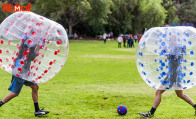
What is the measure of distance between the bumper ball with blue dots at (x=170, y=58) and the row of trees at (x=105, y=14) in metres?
40.6

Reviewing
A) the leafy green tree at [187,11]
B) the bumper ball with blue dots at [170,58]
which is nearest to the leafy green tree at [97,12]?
the leafy green tree at [187,11]

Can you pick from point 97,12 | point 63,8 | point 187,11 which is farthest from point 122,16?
point 187,11

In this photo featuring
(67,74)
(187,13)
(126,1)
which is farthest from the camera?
(187,13)

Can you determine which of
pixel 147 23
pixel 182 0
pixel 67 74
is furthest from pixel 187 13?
pixel 67 74

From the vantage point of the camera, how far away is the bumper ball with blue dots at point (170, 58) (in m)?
6.16

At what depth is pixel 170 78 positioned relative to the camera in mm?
6172

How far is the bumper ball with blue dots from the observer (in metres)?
6.16

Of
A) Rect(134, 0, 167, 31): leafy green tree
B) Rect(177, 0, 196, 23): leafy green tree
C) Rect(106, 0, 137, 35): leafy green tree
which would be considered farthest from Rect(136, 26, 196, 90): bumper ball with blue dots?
Rect(177, 0, 196, 23): leafy green tree

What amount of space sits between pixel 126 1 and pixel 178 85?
177 feet

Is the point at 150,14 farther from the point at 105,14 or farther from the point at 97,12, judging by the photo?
the point at 97,12

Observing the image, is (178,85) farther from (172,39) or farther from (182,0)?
(182,0)

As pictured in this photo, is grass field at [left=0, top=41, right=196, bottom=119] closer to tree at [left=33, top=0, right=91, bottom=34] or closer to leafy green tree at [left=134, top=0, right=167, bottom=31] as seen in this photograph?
tree at [left=33, top=0, right=91, bottom=34]

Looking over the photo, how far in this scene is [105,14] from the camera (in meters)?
52.7

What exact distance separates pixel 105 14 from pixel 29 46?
155 feet
